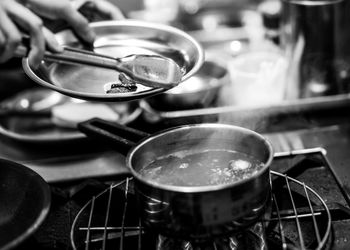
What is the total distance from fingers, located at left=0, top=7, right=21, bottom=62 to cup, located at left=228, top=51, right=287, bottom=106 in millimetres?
938

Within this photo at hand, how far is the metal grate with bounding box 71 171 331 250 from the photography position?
3.57 feet

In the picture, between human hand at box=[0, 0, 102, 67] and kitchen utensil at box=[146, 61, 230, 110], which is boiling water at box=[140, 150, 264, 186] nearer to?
human hand at box=[0, 0, 102, 67]

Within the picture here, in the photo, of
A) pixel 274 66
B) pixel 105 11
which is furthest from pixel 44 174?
pixel 274 66

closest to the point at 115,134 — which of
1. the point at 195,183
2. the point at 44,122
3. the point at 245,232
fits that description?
the point at 195,183

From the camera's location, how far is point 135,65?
117cm

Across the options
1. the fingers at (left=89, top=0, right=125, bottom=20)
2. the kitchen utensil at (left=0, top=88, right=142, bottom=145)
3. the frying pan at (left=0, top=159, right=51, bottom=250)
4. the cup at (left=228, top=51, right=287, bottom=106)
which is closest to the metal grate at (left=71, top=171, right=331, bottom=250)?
the frying pan at (left=0, top=159, right=51, bottom=250)

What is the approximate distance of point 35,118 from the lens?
185 centimetres

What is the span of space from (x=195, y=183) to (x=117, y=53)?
0.59 meters

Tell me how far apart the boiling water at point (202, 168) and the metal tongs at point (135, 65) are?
0.19 metres

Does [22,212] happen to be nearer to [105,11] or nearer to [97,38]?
[97,38]

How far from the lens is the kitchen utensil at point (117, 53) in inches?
48.6

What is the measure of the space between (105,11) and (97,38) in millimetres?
132

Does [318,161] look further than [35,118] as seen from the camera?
No

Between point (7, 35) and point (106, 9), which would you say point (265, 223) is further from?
point (106, 9)
